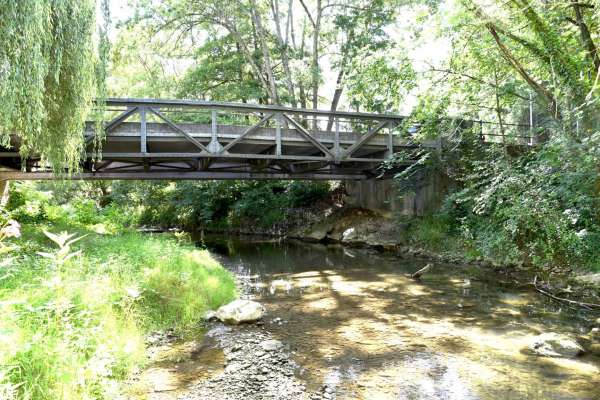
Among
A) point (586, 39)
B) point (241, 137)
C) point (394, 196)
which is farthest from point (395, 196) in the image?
point (586, 39)

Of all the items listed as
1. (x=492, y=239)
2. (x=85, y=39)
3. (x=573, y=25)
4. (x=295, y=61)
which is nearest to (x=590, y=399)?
(x=573, y=25)

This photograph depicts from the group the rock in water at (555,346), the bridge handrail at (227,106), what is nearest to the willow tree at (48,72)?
the bridge handrail at (227,106)

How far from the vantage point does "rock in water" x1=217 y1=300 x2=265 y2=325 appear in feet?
19.6

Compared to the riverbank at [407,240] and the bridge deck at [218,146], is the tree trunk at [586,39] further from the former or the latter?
the bridge deck at [218,146]

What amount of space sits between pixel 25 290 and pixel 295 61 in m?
15.5

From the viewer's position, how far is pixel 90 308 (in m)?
4.17

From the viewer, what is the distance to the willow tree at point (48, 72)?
13.8ft

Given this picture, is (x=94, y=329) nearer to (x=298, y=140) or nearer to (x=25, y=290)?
(x=25, y=290)

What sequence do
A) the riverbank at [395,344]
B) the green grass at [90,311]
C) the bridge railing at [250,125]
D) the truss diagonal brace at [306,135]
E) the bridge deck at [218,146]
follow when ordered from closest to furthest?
the green grass at [90,311] → the riverbank at [395,344] → the bridge railing at [250,125] → the bridge deck at [218,146] → the truss diagonal brace at [306,135]

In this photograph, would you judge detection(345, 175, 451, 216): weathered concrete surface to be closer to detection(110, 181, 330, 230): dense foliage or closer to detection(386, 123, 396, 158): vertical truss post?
detection(386, 123, 396, 158): vertical truss post

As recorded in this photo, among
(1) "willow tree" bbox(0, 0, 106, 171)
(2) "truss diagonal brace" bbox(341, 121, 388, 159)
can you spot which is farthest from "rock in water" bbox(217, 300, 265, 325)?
(2) "truss diagonal brace" bbox(341, 121, 388, 159)

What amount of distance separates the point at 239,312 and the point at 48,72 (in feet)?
13.4

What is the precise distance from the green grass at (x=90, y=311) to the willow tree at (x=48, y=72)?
5.61 ft

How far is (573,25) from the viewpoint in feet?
21.4
